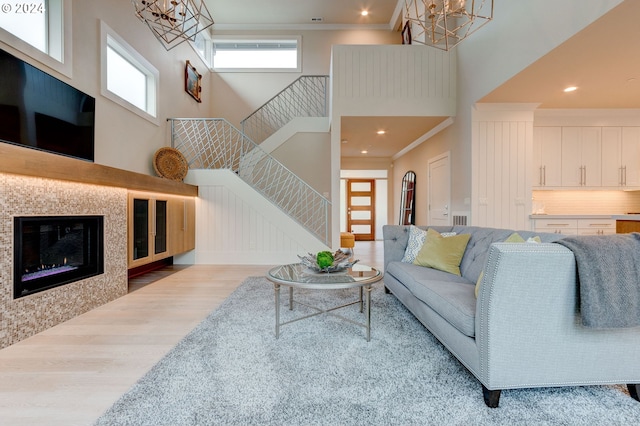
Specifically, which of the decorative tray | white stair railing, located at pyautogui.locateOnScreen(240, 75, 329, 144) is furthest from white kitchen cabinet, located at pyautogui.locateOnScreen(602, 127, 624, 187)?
white stair railing, located at pyautogui.locateOnScreen(240, 75, 329, 144)

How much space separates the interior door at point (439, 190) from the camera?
5.29 m

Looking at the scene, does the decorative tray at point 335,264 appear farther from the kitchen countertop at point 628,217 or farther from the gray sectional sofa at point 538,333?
the kitchen countertop at point 628,217

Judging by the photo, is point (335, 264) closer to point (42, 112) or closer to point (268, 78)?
point (42, 112)

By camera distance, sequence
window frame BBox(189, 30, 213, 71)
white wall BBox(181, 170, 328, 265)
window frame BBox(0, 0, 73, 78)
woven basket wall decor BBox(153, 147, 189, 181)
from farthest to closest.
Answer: window frame BBox(189, 30, 213, 71)
white wall BBox(181, 170, 328, 265)
woven basket wall decor BBox(153, 147, 189, 181)
window frame BBox(0, 0, 73, 78)

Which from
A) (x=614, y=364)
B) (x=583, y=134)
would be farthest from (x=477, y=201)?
(x=614, y=364)

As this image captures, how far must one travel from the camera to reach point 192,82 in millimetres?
6059

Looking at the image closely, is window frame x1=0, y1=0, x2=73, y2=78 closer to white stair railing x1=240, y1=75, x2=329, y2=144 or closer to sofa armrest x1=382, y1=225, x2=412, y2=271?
sofa armrest x1=382, y1=225, x2=412, y2=271

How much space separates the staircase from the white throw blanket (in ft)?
13.2

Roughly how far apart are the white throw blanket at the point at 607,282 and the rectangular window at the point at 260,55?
23.8 feet

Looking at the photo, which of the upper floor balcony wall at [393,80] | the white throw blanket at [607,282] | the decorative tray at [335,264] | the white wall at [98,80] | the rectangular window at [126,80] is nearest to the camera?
the white throw blanket at [607,282]

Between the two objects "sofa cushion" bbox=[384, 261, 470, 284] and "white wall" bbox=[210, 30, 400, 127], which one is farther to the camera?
"white wall" bbox=[210, 30, 400, 127]

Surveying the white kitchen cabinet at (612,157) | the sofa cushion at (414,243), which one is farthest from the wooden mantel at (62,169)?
the white kitchen cabinet at (612,157)

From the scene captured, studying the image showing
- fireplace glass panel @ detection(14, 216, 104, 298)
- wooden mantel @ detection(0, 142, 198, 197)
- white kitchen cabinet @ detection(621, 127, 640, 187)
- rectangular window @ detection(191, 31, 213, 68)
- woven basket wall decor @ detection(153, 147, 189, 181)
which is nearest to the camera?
wooden mantel @ detection(0, 142, 198, 197)

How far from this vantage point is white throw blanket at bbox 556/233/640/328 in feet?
4.28
